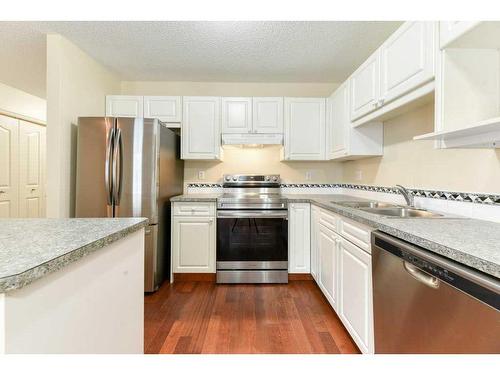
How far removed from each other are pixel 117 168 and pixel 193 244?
1.02 metres

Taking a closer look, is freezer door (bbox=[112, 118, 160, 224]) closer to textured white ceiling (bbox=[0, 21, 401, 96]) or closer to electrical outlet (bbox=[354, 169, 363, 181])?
textured white ceiling (bbox=[0, 21, 401, 96])

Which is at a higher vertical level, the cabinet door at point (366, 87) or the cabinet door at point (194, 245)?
the cabinet door at point (366, 87)

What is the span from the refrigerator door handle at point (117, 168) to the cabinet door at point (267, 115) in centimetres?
140

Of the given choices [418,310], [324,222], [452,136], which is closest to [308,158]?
[324,222]

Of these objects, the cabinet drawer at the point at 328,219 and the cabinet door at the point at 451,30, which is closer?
the cabinet door at the point at 451,30

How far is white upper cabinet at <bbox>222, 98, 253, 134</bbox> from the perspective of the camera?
117 inches

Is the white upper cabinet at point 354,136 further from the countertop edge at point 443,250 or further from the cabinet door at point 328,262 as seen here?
the countertop edge at point 443,250

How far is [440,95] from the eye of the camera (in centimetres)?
127

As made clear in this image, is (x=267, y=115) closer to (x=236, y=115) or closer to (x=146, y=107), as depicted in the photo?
(x=236, y=115)

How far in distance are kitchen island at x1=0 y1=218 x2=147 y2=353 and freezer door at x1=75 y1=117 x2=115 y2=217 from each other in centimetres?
122

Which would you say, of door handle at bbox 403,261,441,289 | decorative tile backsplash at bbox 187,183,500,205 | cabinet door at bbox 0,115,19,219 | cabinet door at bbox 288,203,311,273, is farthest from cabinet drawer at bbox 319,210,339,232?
cabinet door at bbox 0,115,19,219

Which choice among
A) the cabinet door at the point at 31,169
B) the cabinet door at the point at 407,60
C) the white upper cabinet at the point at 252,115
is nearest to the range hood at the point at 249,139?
the white upper cabinet at the point at 252,115

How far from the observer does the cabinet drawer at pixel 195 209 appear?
2.67m
